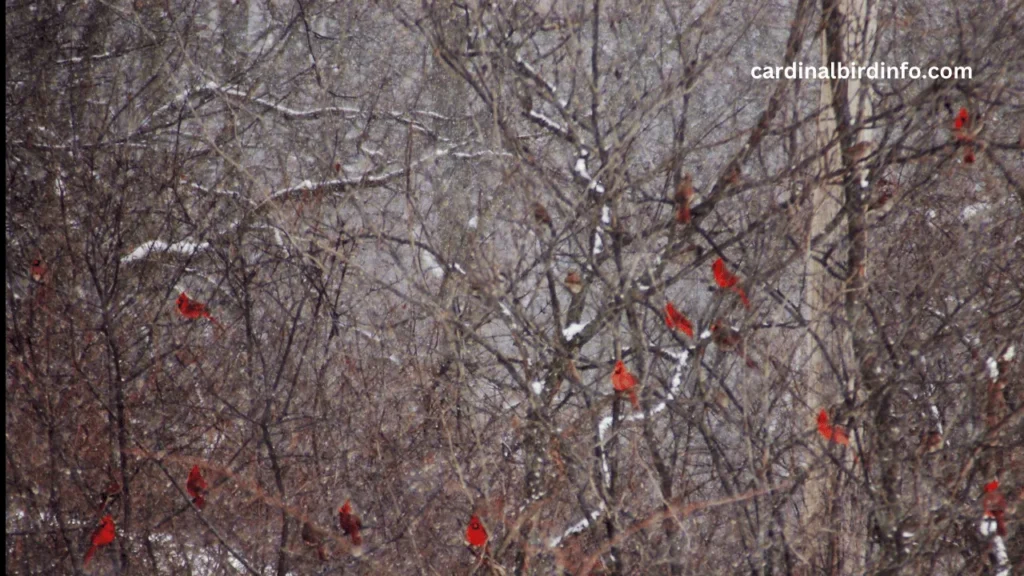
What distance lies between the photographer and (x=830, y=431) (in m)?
3.18

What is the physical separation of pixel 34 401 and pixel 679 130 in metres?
2.80

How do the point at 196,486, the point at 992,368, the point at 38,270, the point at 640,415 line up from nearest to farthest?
the point at 992,368
the point at 640,415
the point at 196,486
the point at 38,270

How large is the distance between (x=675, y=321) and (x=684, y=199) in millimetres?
411

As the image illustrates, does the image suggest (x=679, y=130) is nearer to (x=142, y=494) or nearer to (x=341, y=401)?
(x=341, y=401)

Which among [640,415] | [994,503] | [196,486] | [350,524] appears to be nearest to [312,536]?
[350,524]

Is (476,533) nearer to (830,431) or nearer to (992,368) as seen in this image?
(830,431)

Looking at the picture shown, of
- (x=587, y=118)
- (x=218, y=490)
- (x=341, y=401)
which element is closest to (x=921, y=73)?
(x=587, y=118)

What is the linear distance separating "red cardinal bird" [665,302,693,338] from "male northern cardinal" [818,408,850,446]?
1.65 feet

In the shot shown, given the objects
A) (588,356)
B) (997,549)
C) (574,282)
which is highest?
(588,356)

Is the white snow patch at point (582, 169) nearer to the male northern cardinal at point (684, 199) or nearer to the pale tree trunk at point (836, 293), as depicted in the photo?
the male northern cardinal at point (684, 199)

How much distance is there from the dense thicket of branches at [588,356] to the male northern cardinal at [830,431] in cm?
6

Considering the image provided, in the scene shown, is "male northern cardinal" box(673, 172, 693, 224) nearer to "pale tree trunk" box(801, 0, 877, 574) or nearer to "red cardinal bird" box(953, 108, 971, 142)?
"pale tree trunk" box(801, 0, 877, 574)

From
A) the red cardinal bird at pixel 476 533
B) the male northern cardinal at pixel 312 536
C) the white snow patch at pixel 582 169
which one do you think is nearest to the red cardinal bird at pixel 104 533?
the male northern cardinal at pixel 312 536

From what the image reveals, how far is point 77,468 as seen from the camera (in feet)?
14.1
